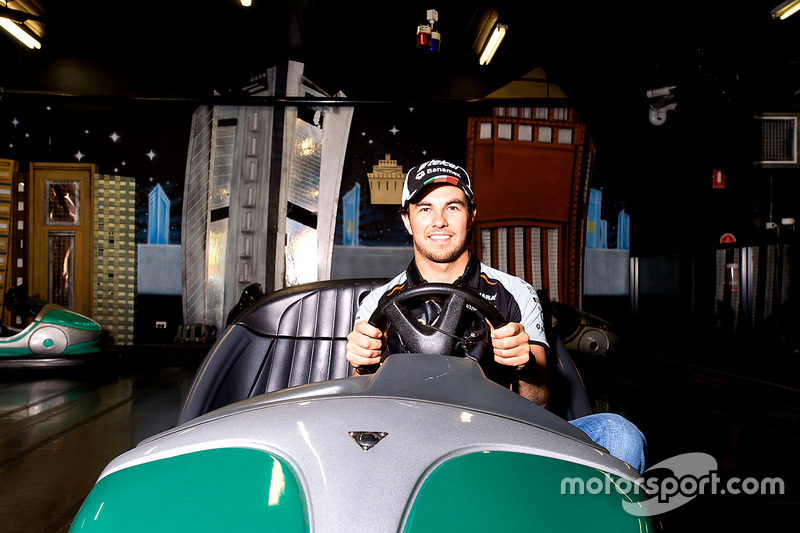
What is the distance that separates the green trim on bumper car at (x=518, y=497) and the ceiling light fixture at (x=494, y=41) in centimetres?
402

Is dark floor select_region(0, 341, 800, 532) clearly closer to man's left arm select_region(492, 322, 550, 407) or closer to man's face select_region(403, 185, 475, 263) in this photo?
man's left arm select_region(492, 322, 550, 407)

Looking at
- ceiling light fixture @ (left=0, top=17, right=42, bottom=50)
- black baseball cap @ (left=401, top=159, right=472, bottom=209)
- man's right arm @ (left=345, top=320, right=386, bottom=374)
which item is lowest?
man's right arm @ (left=345, top=320, right=386, bottom=374)

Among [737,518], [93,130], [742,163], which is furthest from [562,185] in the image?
[93,130]

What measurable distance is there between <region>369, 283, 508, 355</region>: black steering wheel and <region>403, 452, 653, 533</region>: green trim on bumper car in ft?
1.22

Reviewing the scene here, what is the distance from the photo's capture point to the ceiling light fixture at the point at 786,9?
3321 millimetres

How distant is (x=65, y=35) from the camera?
4758 millimetres

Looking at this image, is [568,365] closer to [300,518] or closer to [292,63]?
[300,518]

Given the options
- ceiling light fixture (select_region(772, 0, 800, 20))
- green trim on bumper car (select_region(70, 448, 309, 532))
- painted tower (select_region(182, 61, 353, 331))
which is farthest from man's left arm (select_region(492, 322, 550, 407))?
painted tower (select_region(182, 61, 353, 331))

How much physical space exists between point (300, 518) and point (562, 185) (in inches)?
205

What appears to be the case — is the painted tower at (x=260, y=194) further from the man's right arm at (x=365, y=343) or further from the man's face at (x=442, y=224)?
the man's right arm at (x=365, y=343)

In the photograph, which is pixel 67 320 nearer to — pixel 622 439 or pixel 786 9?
pixel 622 439

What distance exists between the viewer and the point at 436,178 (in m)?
1.31

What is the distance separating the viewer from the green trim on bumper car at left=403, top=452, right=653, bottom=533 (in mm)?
476

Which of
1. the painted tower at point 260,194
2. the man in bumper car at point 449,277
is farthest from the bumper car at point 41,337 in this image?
the man in bumper car at point 449,277
